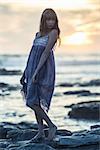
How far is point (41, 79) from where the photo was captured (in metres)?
7.19

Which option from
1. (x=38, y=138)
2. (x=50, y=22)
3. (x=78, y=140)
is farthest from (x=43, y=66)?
(x=78, y=140)

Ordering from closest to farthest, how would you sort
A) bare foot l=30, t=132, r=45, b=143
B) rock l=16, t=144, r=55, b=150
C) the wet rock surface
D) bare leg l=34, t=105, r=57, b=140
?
rock l=16, t=144, r=55, b=150 < bare leg l=34, t=105, r=57, b=140 < bare foot l=30, t=132, r=45, b=143 < the wet rock surface

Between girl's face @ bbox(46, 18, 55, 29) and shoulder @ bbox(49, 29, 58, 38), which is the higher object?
girl's face @ bbox(46, 18, 55, 29)

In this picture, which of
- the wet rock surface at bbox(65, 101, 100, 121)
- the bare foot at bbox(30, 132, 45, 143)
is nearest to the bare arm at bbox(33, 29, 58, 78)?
the bare foot at bbox(30, 132, 45, 143)

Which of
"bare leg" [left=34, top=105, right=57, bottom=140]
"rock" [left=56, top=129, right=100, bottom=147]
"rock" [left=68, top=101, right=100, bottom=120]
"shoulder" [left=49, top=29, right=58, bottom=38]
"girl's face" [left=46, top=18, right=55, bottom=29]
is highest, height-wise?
"girl's face" [left=46, top=18, right=55, bottom=29]

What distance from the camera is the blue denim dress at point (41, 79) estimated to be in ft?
23.5

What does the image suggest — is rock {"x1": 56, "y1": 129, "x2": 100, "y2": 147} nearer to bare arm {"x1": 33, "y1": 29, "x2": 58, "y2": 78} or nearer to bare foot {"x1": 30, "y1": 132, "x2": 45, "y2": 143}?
bare foot {"x1": 30, "y1": 132, "x2": 45, "y2": 143}

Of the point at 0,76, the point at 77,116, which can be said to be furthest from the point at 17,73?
the point at 77,116

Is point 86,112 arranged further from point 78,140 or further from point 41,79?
point 41,79

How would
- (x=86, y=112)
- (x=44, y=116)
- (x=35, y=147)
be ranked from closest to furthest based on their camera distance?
(x=35, y=147) < (x=44, y=116) < (x=86, y=112)

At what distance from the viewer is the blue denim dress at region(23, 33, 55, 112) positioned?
7164 millimetres

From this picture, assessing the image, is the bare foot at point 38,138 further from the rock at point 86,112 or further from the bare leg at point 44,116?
the rock at point 86,112

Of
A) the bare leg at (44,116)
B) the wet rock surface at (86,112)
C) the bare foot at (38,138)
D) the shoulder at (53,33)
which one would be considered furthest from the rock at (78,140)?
the wet rock surface at (86,112)

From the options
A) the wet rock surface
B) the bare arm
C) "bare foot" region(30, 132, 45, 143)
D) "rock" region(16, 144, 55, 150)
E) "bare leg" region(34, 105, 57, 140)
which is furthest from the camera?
the wet rock surface
